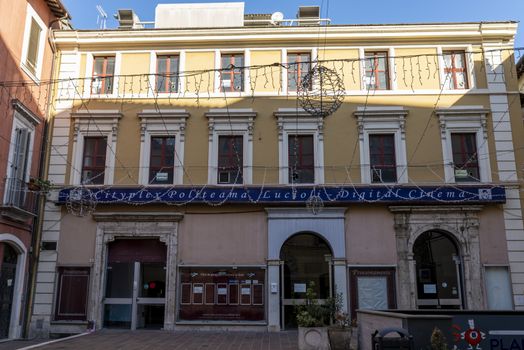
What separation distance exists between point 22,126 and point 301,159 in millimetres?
8726

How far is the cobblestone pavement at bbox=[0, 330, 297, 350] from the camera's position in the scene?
12.7 metres

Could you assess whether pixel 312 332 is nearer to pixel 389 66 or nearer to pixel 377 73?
pixel 377 73

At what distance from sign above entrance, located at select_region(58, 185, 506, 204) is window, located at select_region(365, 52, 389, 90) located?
3.63 m

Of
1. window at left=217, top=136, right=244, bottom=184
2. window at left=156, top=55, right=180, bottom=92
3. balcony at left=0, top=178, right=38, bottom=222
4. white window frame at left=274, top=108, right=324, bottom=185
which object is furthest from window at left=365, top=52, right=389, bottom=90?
balcony at left=0, top=178, right=38, bottom=222

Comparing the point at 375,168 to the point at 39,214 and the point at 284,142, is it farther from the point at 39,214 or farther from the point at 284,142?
the point at 39,214

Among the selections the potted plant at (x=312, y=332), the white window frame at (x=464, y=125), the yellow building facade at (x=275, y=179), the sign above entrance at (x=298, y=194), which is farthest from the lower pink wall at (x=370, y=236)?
the potted plant at (x=312, y=332)

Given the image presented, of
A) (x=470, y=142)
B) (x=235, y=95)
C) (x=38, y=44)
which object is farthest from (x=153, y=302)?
(x=470, y=142)

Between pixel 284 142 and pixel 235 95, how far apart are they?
234 cm

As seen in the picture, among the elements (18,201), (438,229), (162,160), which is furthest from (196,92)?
(438,229)

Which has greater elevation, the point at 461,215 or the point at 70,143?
the point at 70,143

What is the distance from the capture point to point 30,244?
16.3m

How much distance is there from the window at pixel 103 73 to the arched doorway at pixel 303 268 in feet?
26.8

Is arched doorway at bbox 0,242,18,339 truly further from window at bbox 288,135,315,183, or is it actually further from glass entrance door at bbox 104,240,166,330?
window at bbox 288,135,315,183

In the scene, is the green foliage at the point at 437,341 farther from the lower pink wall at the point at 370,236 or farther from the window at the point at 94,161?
the window at the point at 94,161
